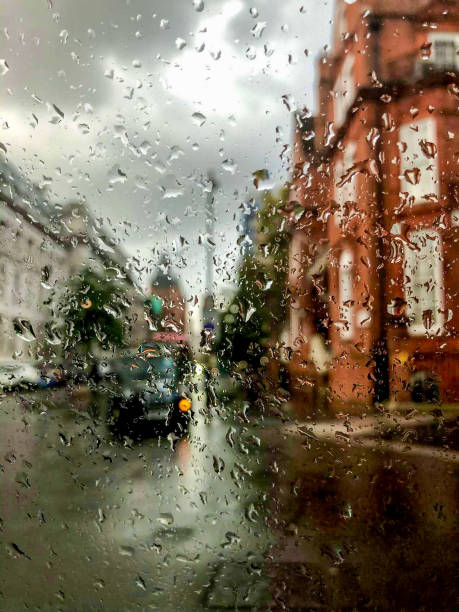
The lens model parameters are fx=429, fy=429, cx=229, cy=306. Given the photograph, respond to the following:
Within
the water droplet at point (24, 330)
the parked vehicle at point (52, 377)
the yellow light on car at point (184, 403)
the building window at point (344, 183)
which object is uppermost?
the building window at point (344, 183)

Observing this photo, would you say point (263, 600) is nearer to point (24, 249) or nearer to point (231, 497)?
point (231, 497)

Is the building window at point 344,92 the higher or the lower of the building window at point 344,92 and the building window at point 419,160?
the higher

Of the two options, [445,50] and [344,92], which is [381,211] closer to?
[344,92]

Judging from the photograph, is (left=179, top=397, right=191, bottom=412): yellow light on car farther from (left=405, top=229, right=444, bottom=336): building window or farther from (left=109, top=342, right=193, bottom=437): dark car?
(left=405, top=229, right=444, bottom=336): building window

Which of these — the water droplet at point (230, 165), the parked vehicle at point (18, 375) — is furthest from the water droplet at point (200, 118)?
the parked vehicle at point (18, 375)

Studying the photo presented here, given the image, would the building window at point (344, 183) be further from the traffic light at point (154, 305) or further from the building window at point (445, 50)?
the traffic light at point (154, 305)

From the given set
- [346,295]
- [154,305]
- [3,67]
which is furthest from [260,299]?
[3,67]

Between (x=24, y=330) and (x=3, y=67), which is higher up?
(x=3, y=67)

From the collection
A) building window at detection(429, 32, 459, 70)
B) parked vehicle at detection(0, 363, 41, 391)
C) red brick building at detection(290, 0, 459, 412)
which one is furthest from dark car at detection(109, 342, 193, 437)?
building window at detection(429, 32, 459, 70)
